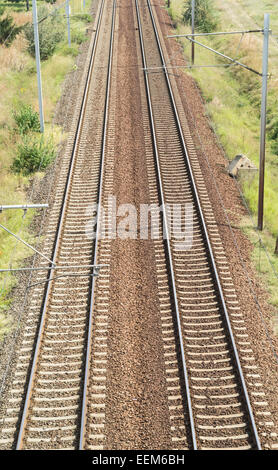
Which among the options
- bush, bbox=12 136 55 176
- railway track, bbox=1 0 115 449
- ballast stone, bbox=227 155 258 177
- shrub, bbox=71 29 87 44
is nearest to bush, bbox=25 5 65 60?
shrub, bbox=71 29 87 44

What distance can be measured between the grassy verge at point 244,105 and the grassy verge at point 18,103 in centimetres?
720

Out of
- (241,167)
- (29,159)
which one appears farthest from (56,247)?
(241,167)

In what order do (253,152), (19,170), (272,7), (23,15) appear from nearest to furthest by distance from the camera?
1. (19,170)
2. (253,152)
3. (23,15)
4. (272,7)

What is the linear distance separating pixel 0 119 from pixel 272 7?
40.9 meters

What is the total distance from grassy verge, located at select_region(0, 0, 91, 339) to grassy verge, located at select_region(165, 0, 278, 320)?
23.6ft

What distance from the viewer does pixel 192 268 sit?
15625mm

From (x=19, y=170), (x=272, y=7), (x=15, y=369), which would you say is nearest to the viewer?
(x=15, y=369)

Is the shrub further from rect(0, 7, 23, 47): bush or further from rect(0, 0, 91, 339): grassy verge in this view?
rect(0, 7, 23, 47): bush

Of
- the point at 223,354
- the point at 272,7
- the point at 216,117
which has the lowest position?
the point at 223,354

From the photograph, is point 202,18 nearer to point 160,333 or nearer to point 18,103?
point 18,103

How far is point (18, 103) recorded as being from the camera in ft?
93.8

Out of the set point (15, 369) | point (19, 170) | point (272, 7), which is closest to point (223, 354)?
point (15, 369)

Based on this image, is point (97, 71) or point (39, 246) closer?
point (39, 246)
